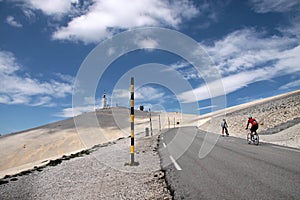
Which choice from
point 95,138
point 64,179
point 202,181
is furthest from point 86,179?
point 95,138

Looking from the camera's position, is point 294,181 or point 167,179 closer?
point 294,181

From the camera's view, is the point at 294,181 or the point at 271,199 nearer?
the point at 271,199

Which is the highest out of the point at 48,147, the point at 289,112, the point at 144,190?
the point at 289,112

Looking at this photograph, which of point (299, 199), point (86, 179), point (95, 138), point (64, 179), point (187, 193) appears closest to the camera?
point (299, 199)

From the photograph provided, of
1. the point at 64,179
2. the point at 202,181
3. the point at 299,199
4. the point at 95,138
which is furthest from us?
the point at 95,138

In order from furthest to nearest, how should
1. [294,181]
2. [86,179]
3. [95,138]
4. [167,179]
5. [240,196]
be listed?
1. [95,138]
2. [86,179]
3. [167,179]
4. [294,181]
5. [240,196]

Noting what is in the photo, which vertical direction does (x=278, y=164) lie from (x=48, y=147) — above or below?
above

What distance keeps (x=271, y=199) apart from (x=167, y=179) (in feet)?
9.50

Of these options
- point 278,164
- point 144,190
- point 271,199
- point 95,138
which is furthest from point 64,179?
point 95,138

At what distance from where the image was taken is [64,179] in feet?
27.6

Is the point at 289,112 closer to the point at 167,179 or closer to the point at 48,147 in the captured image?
the point at 167,179

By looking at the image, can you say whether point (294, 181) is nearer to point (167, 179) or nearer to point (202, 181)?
point (202, 181)

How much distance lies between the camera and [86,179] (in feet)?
25.9

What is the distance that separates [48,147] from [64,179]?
4890cm
